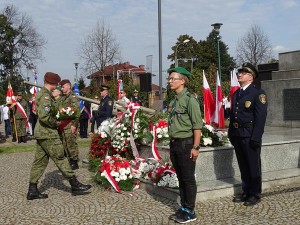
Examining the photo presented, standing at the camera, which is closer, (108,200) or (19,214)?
(19,214)

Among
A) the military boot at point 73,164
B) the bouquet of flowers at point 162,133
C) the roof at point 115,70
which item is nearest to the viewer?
the bouquet of flowers at point 162,133

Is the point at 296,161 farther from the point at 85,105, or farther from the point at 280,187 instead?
the point at 85,105

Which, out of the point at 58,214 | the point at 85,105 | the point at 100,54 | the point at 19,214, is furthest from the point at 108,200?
the point at 100,54

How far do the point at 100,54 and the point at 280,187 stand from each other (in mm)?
34483

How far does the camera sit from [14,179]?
843cm

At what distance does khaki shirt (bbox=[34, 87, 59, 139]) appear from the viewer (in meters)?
6.34

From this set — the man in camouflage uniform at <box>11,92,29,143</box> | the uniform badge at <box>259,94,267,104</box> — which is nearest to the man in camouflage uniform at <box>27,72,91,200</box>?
the uniform badge at <box>259,94,267,104</box>

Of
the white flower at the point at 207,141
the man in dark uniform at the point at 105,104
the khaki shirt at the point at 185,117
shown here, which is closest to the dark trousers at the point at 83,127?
the man in dark uniform at the point at 105,104

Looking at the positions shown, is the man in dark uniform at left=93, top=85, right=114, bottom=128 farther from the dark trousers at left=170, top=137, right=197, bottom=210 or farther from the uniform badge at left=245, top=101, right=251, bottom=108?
the dark trousers at left=170, top=137, right=197, bottom=210

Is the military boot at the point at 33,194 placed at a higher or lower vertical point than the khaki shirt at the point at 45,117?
lower

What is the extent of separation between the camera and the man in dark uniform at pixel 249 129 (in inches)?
211

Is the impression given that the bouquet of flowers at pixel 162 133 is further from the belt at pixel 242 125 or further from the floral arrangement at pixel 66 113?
the belt at pixel 242 125

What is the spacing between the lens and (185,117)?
486 cm

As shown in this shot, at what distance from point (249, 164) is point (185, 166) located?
1157 mm
